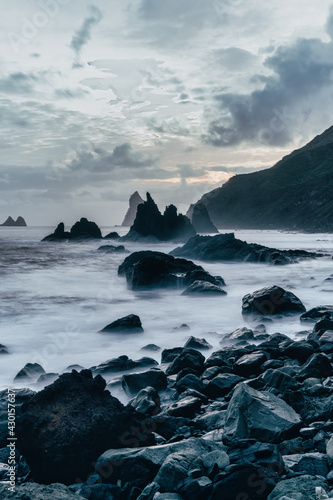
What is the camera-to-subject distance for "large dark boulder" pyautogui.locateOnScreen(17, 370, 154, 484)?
4305 mm

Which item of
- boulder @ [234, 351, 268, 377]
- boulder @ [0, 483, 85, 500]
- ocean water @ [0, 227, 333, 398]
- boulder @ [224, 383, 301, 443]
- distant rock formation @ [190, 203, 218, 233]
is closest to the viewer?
boulder @ [0, 483, 85, 500]

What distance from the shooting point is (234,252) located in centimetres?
3750

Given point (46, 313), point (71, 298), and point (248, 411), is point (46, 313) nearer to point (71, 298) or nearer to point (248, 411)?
point (71, 298)

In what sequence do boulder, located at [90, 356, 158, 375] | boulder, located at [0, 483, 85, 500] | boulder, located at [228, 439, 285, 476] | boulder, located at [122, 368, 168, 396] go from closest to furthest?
boulder, located at [0, 483, 85, 500], boulder, located at [228, 439, 285, 476], boulder, located at [122, 368, 168, 396], boulder, located at [90, 356, 158, 375]

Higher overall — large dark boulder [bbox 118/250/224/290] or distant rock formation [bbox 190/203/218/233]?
distant rock formation [bbox 190/203/218/233]

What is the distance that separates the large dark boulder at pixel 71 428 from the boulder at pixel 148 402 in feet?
1.91

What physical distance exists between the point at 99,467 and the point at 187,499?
1118 mm

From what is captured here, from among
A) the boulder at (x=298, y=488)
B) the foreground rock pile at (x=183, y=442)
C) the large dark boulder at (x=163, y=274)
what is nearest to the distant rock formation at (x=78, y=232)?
the large dark boulder at (x=163, y=274)

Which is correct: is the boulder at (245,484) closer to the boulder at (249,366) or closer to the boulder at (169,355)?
the boulder at (249,366)

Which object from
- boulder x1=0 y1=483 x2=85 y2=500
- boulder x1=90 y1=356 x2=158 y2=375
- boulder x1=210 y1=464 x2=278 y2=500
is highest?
boulder x1=210 y1=464 x2=278 y2=500

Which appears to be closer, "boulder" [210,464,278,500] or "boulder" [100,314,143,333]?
"boulder" [210,464,278,500]

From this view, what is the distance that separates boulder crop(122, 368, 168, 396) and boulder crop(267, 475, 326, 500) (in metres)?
3.27

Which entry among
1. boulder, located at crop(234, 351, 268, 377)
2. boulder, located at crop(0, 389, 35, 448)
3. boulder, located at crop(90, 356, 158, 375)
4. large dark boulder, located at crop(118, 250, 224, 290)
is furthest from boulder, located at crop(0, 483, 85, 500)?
large dark boulder, located at crop(118, 250, 224, 290)

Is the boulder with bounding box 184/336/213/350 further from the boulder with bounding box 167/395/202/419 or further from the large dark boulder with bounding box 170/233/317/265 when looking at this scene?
the large dark boulder with bounding box 170/233/317/265
